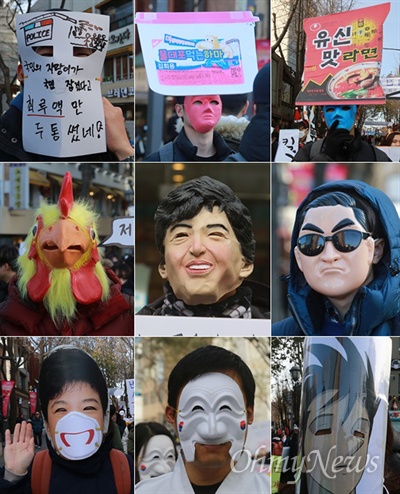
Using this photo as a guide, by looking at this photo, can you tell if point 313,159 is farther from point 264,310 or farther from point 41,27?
point 41,27

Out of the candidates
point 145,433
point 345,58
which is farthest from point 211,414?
point 345,58

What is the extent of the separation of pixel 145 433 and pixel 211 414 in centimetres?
41

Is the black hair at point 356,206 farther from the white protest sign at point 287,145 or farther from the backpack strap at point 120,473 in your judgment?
the backpack strap at point 120,473

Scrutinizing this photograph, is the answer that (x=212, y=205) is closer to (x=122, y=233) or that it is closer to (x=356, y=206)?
(x=122, y=233)

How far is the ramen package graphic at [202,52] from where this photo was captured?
4.55 meters

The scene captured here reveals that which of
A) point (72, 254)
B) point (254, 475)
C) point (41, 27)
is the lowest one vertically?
point (254, 475)

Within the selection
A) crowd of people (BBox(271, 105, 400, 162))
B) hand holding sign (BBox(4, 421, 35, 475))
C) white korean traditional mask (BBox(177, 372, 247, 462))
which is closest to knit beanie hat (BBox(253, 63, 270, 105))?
crowd of people (BBox(271, 105, 400, 162))

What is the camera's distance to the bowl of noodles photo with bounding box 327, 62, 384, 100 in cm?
453

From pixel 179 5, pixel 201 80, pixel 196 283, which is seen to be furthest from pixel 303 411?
pixel 179 5

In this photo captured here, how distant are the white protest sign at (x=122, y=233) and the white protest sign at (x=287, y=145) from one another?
36.0 inches

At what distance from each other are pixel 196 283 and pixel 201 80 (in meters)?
1.14

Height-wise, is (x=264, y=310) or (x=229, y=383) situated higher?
(x=264, y=310)

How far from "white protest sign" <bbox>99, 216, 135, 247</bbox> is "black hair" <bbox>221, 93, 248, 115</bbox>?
82 cm

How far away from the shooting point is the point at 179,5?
15.0 ft
